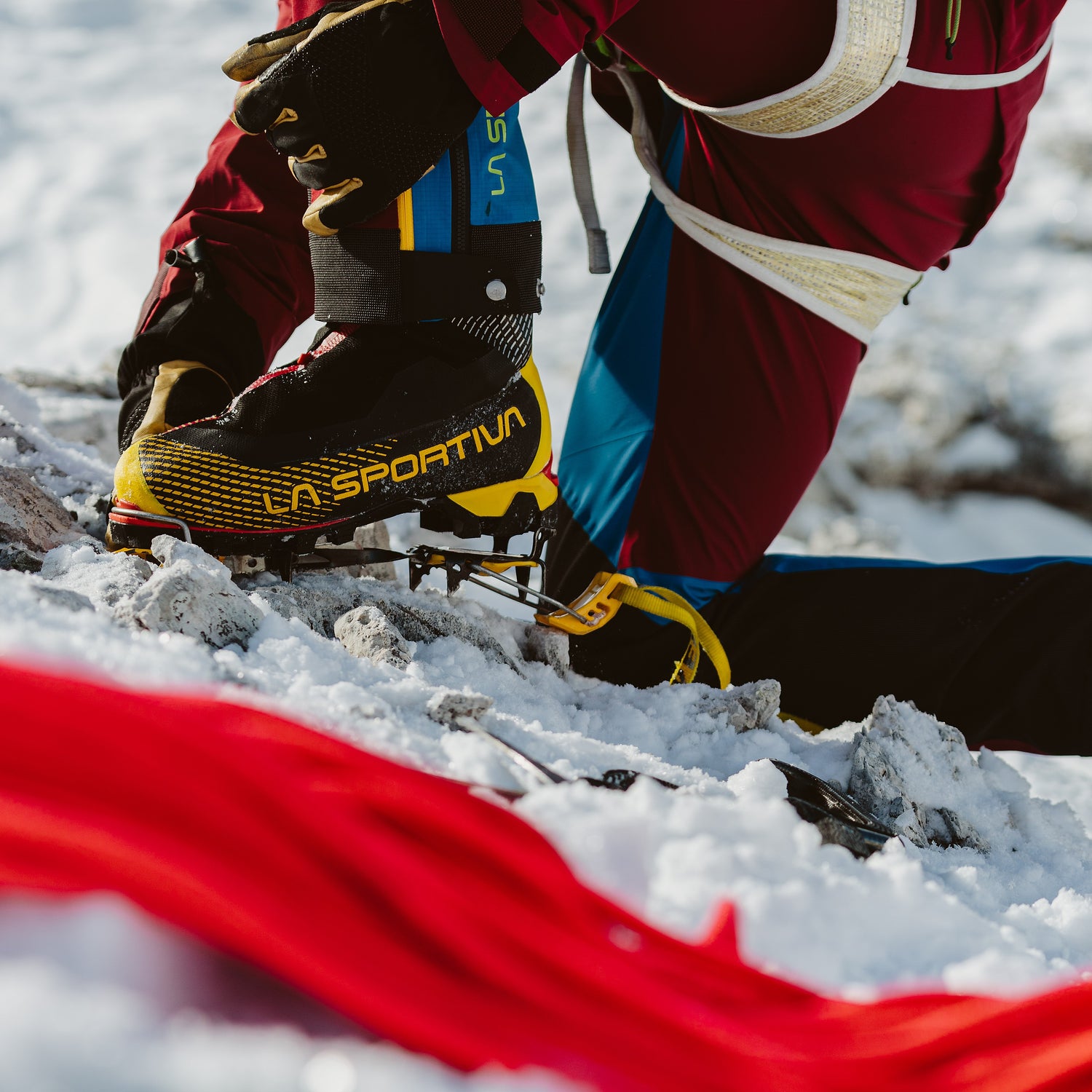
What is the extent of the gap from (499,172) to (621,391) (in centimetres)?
48

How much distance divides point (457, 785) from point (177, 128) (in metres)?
4.00

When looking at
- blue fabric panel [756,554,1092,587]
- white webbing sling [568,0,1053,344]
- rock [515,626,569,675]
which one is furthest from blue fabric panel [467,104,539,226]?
blue fabric panel [756,554,1092,587]

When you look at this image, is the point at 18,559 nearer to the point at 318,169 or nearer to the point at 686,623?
the point at 318,169

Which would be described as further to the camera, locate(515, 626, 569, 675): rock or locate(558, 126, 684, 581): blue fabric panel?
locate(558, 126, 684, 581): blue fabric panel

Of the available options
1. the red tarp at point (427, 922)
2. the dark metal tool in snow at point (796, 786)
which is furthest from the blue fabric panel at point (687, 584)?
the red tarp at point (427, 922)

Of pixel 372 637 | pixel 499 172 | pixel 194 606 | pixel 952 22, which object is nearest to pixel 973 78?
pixel 952 22

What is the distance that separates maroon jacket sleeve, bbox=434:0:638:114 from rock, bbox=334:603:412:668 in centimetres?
54

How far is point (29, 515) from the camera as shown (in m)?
1.12

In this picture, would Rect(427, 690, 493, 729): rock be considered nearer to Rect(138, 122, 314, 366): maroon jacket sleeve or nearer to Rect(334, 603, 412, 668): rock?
Rect(334, 603, 412, 668): rock

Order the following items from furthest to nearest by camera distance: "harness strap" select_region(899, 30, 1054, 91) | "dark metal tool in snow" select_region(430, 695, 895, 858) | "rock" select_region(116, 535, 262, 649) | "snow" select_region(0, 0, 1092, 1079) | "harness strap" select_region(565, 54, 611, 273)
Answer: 1. "harness strap" select_region(565, 54, 611, 273)
2. "harness strap" select_region(899, 30, 1054, 91)
3. "rock" select_region(116, 535, 262, 649)
4. "dark metal tool in snow" select_region(430, 695, 895, 858)
5. "snow" select_region(0, 0, 1092, 1079)

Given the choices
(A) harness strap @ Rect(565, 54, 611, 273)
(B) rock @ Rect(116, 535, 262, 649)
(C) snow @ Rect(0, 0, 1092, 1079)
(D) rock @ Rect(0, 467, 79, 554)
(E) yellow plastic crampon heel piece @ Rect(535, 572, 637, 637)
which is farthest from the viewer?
(A) harness strap @ Rect(565, 54, 611, 273)

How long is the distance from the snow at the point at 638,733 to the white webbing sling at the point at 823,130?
0.58 metres

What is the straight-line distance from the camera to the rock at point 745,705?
1.09m

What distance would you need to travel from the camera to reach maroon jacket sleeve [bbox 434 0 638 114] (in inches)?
36.8
